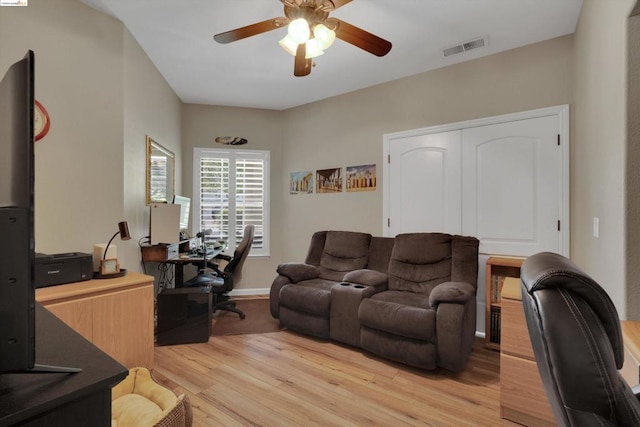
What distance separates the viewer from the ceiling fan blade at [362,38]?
197 cm

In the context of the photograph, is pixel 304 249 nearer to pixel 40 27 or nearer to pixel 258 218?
pixel 258 218

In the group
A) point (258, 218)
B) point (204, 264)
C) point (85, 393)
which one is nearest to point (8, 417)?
point (85, 393)

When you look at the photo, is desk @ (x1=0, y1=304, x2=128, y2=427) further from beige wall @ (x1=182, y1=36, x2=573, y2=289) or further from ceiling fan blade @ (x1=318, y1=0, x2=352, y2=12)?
beige wall @ (x1=182, y1=36, x2=573, y2=289)

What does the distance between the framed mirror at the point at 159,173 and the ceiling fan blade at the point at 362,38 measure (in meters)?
2.27

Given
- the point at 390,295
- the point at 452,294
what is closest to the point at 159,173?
the point at 390,295

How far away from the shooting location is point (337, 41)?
280 centimetres

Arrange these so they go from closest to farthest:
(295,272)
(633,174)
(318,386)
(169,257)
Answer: (633,174) → (318,386) → (169,257) → (295,272)


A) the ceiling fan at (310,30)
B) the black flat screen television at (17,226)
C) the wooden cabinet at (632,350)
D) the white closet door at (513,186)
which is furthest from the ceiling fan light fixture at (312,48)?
the wooden cabinet at (632,350)

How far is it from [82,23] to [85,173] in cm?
A: 118

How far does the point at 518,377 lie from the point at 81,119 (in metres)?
3.57

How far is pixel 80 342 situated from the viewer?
654mm

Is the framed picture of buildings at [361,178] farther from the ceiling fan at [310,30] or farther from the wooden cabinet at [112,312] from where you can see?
the wooden cabinet at [112,312]

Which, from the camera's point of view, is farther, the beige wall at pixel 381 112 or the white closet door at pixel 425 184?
the white closet door at pixel 425 184

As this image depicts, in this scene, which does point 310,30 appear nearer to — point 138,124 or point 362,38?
point 362,38
